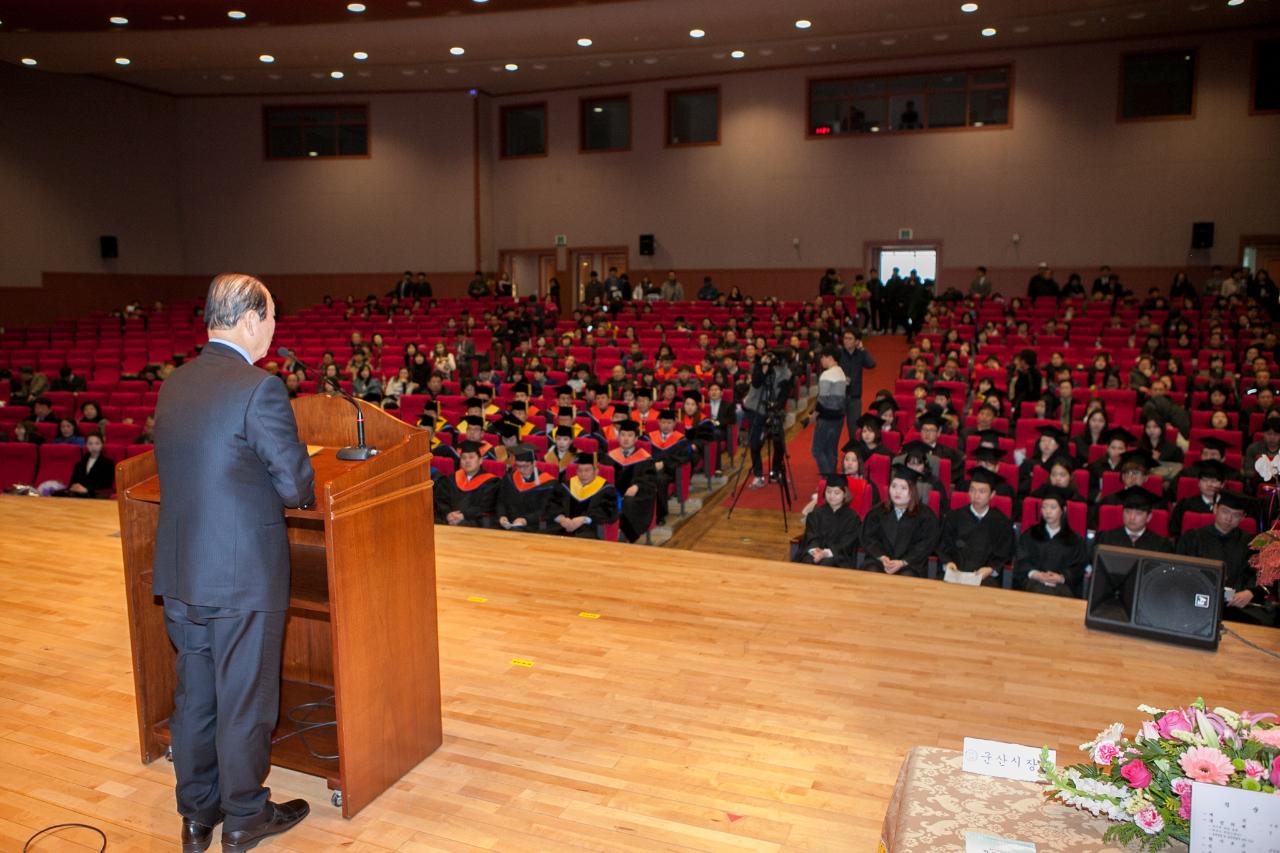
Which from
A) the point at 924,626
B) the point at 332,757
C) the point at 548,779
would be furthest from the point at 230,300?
the point at 924,626

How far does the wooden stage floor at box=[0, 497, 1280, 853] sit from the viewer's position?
8.16 ft

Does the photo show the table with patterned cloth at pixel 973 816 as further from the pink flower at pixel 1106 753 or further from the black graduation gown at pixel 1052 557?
the black graduation gown at pixel 1052 557

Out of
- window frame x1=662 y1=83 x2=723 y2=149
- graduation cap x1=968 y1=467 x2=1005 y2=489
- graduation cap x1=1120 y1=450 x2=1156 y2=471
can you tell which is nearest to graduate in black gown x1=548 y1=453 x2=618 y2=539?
graduation cap x1=968 y1=467 x2=1005 y2=489

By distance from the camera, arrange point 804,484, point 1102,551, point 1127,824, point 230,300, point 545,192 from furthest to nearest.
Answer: point 545,192, point 804,484, point 1102,551, point 230,300, point 1127,824

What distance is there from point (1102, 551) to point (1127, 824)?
253 cm

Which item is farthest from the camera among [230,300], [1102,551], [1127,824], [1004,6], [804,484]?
[1004,6]

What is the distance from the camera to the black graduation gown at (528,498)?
6668mm

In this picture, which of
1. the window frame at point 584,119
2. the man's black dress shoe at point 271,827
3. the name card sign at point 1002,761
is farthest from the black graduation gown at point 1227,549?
the window frame at point 584,119

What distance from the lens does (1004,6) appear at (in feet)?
42.8

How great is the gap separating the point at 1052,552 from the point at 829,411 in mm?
3185

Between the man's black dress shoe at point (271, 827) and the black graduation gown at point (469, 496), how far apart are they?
432 cm

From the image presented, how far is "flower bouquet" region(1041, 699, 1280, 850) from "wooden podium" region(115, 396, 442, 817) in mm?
1752

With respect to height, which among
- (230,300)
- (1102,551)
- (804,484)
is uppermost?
(230,300)

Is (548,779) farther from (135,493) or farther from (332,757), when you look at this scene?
(135,493)
